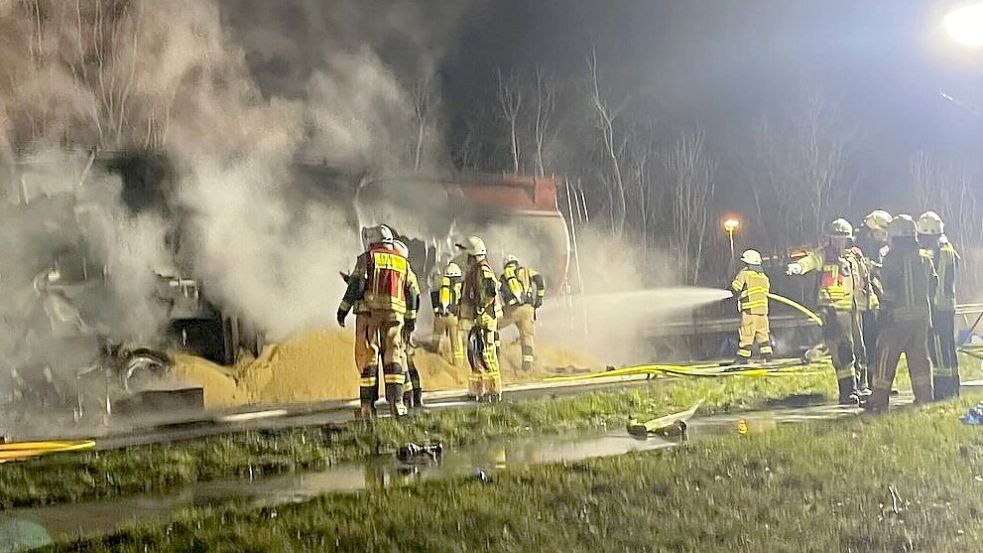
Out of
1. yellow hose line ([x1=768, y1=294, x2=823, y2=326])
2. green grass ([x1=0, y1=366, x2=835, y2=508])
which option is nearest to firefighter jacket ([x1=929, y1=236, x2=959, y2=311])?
yellow hose line ([x1=768, y1=294, x2=823, y2=326])

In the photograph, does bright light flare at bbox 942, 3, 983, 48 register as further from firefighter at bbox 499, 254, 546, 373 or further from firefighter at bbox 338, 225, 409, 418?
firefighter at bbox 338, 225, 409, 418

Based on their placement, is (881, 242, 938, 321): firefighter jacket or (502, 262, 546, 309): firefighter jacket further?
(881, 242, 938, 321): firefighter jacket

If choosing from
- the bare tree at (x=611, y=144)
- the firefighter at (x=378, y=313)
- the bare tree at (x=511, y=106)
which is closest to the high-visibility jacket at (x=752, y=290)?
the bare tree at (x=611, y=144)

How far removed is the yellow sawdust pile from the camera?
1.84 meters

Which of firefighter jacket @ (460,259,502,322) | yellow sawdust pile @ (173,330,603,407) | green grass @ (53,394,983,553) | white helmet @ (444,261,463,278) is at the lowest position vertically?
green grass @ (53,394,983,553)

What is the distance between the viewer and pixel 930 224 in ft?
8.45

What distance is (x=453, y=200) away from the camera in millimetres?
2068

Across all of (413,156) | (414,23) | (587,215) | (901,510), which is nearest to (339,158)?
(413,156)

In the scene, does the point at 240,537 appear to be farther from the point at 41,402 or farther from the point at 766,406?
the point at 766,406

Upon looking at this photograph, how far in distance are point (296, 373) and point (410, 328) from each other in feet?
0.90

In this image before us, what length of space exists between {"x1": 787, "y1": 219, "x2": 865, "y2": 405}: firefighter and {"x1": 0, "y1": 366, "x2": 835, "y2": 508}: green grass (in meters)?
0.16

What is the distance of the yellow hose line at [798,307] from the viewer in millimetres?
2413

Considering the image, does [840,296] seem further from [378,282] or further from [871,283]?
[378,282]

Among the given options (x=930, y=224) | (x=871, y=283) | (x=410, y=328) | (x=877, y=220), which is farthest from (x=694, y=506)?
(x=930, y=224)
